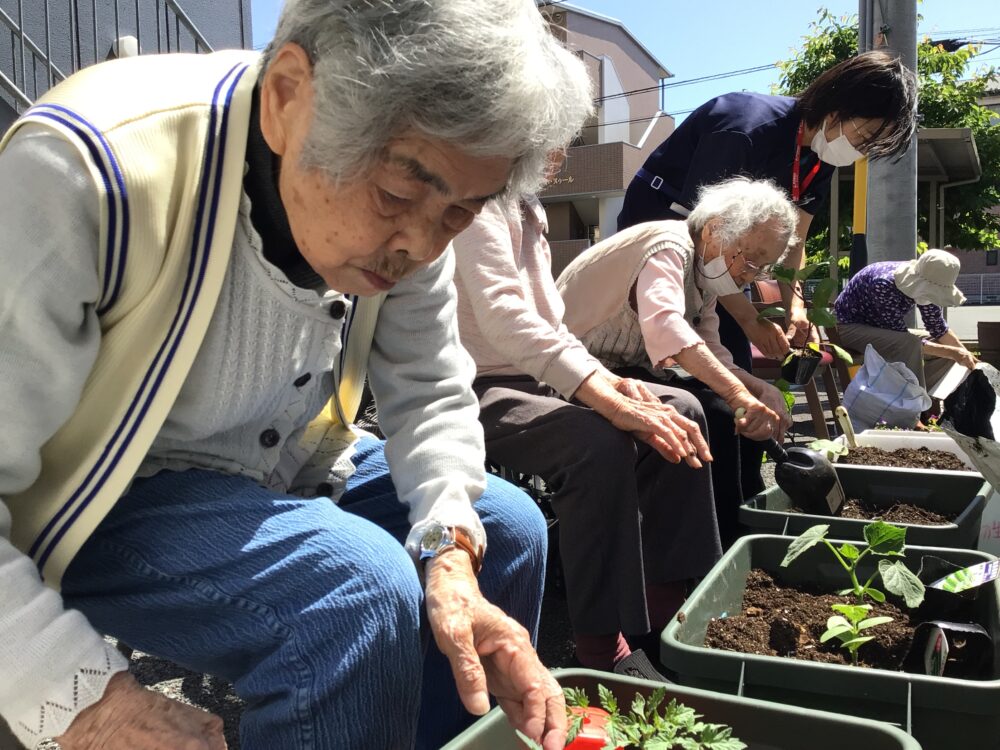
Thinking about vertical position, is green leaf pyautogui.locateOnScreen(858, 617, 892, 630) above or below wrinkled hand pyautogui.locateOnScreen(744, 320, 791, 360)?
below

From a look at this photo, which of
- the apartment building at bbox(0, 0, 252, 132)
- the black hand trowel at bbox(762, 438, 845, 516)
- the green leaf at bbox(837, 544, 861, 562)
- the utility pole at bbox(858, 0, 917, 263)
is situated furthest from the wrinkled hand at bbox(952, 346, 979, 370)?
the apartment building at bbox(0, 0, 252, 132)

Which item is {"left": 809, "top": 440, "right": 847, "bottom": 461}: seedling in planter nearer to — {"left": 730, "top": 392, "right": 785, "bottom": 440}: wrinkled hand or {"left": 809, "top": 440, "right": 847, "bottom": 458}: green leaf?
{"left": 809, "top": 440, "right": 847, "bottom": 458}: green leaf

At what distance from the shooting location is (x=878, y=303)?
4.88 meters

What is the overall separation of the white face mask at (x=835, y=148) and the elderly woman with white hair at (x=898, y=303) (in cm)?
187

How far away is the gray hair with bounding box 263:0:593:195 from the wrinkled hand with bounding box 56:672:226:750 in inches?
24.5

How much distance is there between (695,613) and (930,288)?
394 cm

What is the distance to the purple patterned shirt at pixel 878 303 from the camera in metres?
4.85

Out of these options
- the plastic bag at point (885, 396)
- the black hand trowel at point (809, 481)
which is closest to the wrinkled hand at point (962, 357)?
the plastic bag at point (885, 396)

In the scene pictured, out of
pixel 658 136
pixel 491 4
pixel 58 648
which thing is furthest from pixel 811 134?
pixel 658 136

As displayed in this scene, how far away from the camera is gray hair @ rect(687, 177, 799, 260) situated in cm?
245

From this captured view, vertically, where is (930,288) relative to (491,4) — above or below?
below

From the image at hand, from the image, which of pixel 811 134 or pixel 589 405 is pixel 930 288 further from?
pixel 589 405

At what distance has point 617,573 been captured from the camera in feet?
6.05

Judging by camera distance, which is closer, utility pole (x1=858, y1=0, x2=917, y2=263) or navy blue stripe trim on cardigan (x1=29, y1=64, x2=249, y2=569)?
navy blue stripe trim on cardigan (x1=29, y1=64, x2=249, y2=569)
